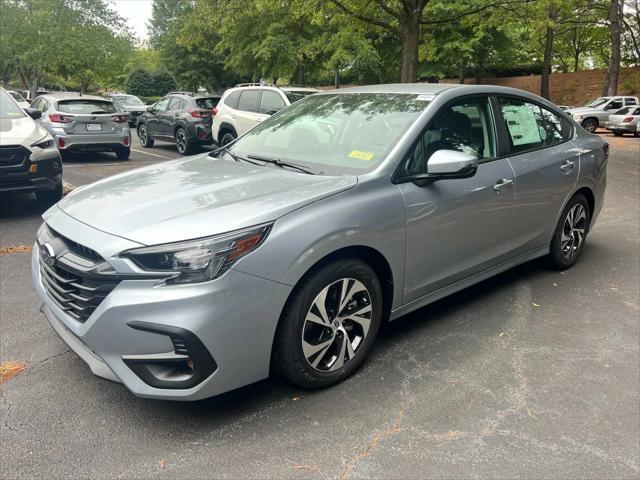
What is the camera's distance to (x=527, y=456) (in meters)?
2.47

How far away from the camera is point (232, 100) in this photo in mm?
11539

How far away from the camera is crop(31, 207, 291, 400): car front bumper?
2.32m

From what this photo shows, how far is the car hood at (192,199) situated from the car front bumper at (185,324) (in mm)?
180

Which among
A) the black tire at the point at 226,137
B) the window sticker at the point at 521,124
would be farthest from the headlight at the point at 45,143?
the window sticker at the point at 521,124

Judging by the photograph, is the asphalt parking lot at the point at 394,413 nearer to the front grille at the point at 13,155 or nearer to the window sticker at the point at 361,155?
the window sticker at the point at 361,155

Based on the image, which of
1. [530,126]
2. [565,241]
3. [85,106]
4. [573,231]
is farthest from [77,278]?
[85,106]

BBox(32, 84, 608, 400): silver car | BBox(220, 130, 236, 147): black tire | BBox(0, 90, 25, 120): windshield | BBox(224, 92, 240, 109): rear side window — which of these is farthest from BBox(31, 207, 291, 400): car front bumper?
BBox(224, 92, 240, 109): rear side window

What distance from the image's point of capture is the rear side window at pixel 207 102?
1296cm

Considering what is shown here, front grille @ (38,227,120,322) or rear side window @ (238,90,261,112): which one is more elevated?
rear side window @ (238,90,261,112)

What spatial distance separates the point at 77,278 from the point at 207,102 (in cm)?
1132

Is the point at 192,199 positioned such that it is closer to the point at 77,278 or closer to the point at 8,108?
the point at 77,278

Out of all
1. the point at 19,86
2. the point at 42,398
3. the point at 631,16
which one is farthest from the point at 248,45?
the point at 19,86

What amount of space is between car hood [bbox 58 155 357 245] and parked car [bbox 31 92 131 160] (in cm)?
824

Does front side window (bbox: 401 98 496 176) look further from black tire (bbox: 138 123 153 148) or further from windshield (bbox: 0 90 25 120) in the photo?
black tire (bbox: 138 123 153 148)
